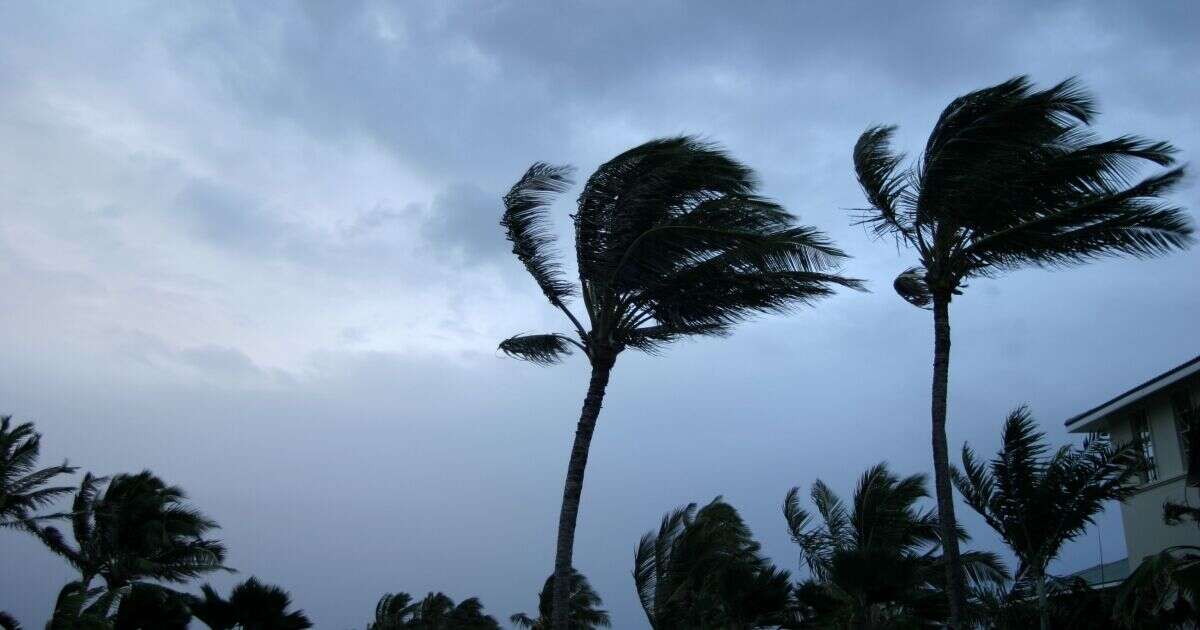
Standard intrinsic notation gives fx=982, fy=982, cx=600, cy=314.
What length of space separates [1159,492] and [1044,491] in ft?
10.8

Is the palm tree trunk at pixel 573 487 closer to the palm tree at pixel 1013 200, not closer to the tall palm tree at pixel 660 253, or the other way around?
the tall palm tree at pixel 660 253

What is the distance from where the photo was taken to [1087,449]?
18.9 meters

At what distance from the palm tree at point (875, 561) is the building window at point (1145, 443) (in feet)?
12.0

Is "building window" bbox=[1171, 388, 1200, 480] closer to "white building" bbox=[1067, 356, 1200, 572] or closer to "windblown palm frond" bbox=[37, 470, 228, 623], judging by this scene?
"white building" bbox=[1067, 356, 1200, 572]

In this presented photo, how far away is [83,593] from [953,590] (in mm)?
16767

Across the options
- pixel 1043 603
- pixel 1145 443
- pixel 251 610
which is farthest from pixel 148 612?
pixel 1145 443

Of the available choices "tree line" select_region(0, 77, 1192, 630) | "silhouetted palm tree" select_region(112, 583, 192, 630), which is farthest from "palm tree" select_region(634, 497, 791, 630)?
"silhouetted palm tree" select_region(112, 583, 192, 630)

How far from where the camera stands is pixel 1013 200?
595 inches

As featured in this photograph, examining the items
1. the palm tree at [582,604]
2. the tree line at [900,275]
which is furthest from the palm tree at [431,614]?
the tree line at [900,275]

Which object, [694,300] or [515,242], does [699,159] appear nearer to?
[694,300]

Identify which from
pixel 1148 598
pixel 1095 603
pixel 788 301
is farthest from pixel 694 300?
pixel 1095 603

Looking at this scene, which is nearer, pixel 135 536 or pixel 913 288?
pixel 913 288

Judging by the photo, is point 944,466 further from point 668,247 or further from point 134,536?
point 134,536

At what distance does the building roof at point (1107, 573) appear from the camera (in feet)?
77.6
